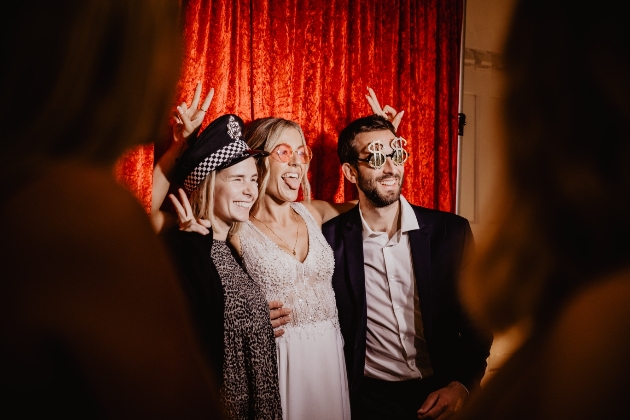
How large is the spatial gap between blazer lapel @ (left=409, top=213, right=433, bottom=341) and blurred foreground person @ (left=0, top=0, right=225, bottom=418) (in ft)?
5.66

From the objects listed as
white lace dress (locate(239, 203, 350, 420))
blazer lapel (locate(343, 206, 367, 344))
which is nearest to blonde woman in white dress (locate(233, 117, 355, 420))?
white lace dress (locate(239, 203, 350, 420))

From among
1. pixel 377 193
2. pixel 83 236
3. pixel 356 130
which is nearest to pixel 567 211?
pixel 83 236

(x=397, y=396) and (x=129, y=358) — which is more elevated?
(x=129, y=358)

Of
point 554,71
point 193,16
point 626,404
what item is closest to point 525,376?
point 626,404

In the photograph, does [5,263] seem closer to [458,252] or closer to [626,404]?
[626,404]

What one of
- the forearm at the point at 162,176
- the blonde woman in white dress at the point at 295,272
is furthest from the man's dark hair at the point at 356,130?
the forearm at the point at 162,176

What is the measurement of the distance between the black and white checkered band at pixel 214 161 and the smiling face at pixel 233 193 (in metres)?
0.05

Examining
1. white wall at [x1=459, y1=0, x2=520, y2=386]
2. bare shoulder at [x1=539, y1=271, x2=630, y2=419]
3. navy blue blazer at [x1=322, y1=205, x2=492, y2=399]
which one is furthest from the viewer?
white wall at [x1=459, y1=0, x2=520, y2=386]

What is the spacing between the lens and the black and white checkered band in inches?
75.5

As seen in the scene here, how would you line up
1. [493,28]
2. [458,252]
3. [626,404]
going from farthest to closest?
[493,28] < [458,252] < [626,404]

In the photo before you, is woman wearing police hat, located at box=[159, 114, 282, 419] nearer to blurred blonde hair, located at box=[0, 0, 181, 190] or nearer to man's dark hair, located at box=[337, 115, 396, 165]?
man's dark hair, located at box=[337, 115, 396, 165]

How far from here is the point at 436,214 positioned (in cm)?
228

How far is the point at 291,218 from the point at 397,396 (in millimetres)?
1053

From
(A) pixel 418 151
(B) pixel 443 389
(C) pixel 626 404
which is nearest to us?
(C) pixel 626 404
